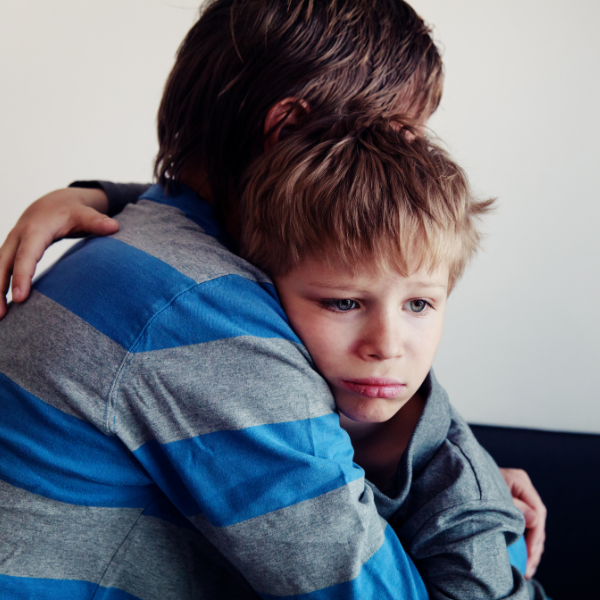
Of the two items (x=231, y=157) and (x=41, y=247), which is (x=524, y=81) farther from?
(x=41, y=247)

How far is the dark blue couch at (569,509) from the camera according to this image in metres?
1.24

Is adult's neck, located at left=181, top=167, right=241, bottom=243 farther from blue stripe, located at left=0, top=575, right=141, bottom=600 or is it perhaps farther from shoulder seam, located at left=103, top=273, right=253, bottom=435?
blue stripe, located at left=0, top=575, right=141, bottom=600

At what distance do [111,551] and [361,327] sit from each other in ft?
1.23

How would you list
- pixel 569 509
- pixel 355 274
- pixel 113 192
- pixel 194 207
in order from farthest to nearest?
pixel 569 509
pixel 113 192
pixel 194 207
pixel 355 274

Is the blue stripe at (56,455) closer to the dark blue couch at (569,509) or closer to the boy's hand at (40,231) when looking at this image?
the boy's hand at (40,231)

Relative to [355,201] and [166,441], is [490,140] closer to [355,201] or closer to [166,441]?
[355,201]

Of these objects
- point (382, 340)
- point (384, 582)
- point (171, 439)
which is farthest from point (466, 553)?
point (171, 439)

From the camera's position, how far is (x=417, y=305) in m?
0.69

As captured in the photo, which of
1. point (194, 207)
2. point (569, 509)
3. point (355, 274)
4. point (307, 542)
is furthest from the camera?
point (569, 509)

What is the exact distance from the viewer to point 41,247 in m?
0.73

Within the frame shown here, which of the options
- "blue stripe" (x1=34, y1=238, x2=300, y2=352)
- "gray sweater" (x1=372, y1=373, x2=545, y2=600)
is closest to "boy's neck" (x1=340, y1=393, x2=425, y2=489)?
"gray sweater" (x1=372, y1=373, x2=545, y2=600)

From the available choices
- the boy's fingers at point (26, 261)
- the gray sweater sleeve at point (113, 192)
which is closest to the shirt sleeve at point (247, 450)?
the boy's fingers at point (26, 261)

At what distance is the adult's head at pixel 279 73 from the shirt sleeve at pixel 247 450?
0.32m

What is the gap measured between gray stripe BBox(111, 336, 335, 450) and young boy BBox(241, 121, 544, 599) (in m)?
0.12
